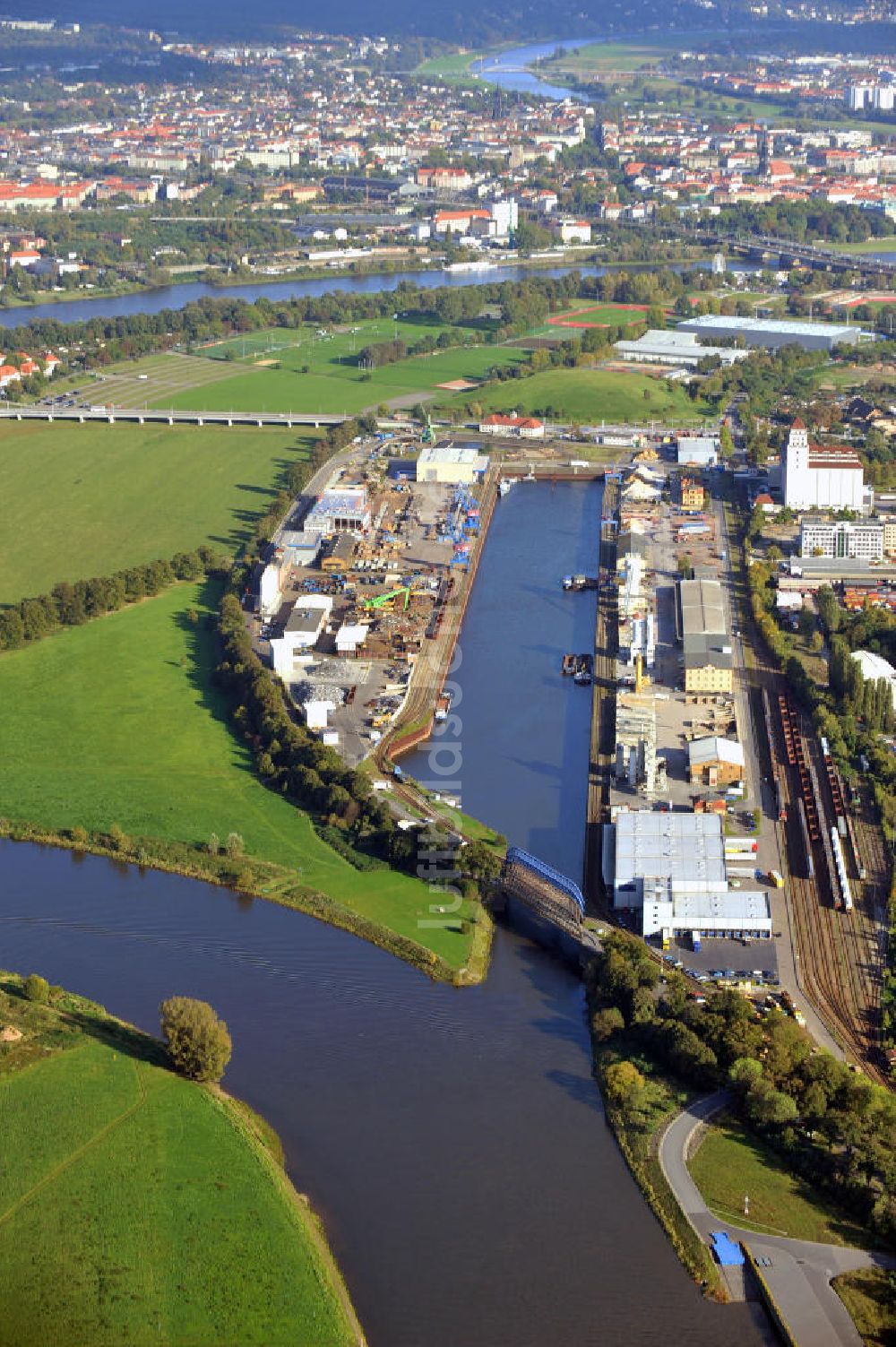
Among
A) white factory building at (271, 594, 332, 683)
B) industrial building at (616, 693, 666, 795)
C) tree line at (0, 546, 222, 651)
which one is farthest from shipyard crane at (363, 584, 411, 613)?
industrial building at (616, 693, 666, 795)

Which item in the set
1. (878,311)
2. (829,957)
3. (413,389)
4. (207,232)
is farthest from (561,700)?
(207,232)

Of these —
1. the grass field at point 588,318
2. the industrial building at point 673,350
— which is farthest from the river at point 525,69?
the industrial building at point 673,350

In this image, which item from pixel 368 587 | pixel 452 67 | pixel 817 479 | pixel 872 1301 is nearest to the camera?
pixel 872 1301

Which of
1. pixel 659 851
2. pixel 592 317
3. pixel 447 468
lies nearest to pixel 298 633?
pixel 659 851

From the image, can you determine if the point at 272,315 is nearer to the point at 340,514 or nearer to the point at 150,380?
the point at 150,380

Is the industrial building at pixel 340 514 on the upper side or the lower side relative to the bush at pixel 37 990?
upper

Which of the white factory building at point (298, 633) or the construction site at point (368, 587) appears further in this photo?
the white factory building at point (298, 633)

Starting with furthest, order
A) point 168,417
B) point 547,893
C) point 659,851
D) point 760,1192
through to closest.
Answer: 1. point 168,417
2. point 659,851
3. point 547,893
4. point 760,1192

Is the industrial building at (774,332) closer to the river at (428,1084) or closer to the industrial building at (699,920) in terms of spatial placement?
the river at (428,1084)
